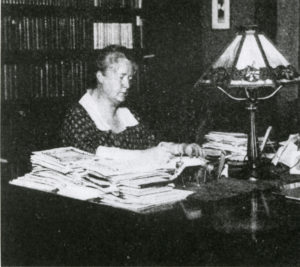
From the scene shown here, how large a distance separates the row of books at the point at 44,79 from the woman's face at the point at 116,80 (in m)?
0.77

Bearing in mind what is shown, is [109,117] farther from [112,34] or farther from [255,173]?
[112,34]

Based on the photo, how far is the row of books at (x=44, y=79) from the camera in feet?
11.5

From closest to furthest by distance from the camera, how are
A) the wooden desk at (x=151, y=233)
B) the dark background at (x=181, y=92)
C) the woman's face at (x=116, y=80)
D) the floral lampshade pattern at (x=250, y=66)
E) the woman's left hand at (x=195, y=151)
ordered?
the wooden desk at (x=151, y=233)
the floral lampshade pattern at (x=250, y=66)
the woman's left hand at (x=195, y=151)
the woman's face at (x=116, y=80)
the dark background at (x=181, y=92)

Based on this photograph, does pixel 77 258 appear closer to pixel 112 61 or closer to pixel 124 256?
pixel 124 256

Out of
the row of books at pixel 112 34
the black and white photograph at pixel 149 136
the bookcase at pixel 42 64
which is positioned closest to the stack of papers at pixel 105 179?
the black and white photograph at pixel 149 136

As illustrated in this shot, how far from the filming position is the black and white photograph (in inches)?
65.0

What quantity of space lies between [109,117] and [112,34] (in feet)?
3.84

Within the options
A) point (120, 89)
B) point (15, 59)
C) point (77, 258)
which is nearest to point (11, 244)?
point (77, 258)

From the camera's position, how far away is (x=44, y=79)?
363 centimetres

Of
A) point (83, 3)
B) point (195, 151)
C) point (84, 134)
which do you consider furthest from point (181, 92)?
point (195, 151)

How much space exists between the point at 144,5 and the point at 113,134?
160 centimetres

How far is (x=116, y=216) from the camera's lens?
5.61 ft

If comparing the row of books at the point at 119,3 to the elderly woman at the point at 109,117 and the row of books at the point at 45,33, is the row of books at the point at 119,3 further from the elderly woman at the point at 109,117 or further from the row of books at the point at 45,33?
the elderly woman at the point at 109,117

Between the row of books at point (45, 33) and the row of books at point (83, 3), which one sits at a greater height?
the row of books at point (83, 3)
